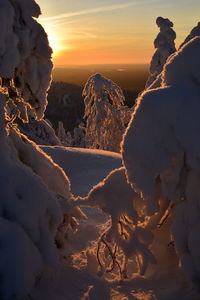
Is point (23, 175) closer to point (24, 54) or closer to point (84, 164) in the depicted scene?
point (24, 54)

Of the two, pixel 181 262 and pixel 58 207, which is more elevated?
pixel 58 207

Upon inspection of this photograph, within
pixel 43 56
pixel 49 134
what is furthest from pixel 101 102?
pixel 43 56

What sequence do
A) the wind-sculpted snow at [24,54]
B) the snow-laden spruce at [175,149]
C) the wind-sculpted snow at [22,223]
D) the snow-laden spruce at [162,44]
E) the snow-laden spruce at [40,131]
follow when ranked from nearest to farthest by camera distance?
the snow-laden spruce at [175,149]
the wind-sculpted snow at [22,223]
the wind-sculpted snow at [24,54]
the snow-laden spruce at [162,44]
the snow-laden spruce at [40,131]

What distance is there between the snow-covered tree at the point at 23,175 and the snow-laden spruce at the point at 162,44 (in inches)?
675

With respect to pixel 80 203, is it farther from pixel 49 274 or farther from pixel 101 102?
pixel 101 102

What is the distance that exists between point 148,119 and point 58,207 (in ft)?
5.40

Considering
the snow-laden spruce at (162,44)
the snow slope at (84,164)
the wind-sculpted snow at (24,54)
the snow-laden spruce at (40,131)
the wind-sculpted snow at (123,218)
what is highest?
the snow-laden spruce at (162,44)

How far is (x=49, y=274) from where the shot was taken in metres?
4.70

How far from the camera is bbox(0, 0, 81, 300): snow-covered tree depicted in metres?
3.88

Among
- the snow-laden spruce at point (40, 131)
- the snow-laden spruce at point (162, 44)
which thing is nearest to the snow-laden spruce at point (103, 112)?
the snow-laden spruce at point (40, 131)

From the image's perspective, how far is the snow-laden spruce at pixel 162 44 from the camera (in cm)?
2102

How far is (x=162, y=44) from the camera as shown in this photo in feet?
69.3

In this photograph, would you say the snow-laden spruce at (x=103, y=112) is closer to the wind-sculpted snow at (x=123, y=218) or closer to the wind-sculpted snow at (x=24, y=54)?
the wind-sculpted snow at (x=24, y=54)

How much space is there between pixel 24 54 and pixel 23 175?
1.64 meters
